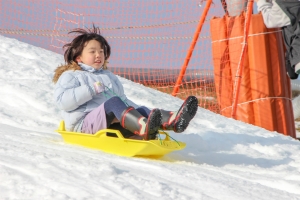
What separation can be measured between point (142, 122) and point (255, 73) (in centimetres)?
409

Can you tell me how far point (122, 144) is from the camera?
3193mm

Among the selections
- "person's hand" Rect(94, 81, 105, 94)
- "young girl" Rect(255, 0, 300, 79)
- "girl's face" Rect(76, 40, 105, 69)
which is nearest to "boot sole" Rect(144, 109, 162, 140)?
"person's hand" Rect(94, 81, 105, 94)

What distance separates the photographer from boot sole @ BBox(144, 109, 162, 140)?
3.00 m

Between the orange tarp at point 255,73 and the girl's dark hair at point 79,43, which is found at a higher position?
the girl's dark hair at point 79,43

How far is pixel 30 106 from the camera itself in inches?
185

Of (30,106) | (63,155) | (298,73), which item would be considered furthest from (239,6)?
(63,155)

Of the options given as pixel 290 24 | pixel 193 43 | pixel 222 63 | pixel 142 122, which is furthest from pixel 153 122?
pixel 193 43

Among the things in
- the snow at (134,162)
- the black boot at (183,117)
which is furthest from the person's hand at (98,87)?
the black boot at (183,117)

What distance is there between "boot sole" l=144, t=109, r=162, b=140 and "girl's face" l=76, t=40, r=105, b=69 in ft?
2.49

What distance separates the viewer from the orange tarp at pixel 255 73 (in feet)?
22.6

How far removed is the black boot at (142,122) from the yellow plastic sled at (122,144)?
0.17 ft

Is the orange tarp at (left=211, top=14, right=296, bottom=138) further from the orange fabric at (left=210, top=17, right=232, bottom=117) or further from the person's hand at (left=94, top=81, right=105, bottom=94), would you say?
the person's hand at (left=94, top=81, right=105, bottom=94)

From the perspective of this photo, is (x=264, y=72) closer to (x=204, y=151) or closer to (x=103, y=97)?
(x=204, y=151)

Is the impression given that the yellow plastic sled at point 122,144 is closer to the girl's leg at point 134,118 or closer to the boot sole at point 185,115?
the girl's leg at point 134,118
